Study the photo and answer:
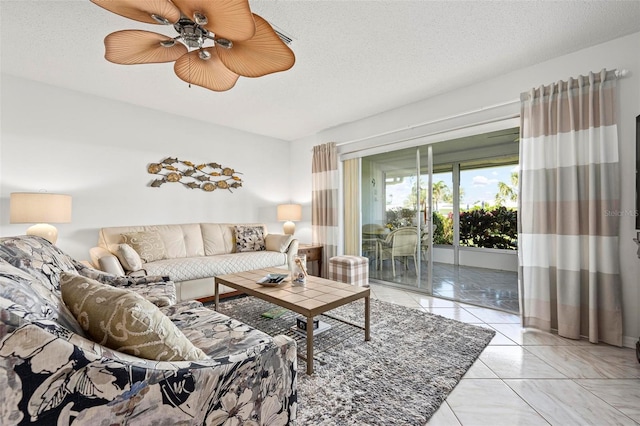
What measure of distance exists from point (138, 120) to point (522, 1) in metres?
4.16

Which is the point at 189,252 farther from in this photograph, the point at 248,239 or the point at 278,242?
the point at 278,242

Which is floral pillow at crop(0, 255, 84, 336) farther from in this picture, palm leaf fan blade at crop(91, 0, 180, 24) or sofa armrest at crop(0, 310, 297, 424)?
palm leaf fan blade at crop(91, 0, 180, 24)

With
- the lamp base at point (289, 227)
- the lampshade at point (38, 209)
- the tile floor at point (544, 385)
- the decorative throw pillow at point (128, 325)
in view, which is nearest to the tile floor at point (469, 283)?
the tile floor at point (544, 385)

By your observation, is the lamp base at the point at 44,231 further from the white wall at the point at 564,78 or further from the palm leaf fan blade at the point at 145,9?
the white wall at the point at 564,78

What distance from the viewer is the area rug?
4.91 ft

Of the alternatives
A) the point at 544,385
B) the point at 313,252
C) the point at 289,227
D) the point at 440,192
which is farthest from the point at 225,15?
the point at 440,192

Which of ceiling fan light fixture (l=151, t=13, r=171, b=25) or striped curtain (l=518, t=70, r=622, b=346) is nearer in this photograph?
ceiling fan light fixture (l=151, t=13, r=171, b=25)

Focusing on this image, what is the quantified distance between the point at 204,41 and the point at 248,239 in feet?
9.37

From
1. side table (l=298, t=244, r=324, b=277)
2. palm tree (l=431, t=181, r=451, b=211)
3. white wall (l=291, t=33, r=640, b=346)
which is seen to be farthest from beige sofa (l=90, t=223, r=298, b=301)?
palm tree (l=431, t=181, r=451, b=211)

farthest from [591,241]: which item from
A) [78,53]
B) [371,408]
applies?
[78,53]

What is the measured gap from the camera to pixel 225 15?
134cm

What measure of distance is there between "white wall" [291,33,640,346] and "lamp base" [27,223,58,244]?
12.7 feet

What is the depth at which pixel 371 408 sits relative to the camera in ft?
4.97

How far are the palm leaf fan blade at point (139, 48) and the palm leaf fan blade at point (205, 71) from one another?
0.06 meters
